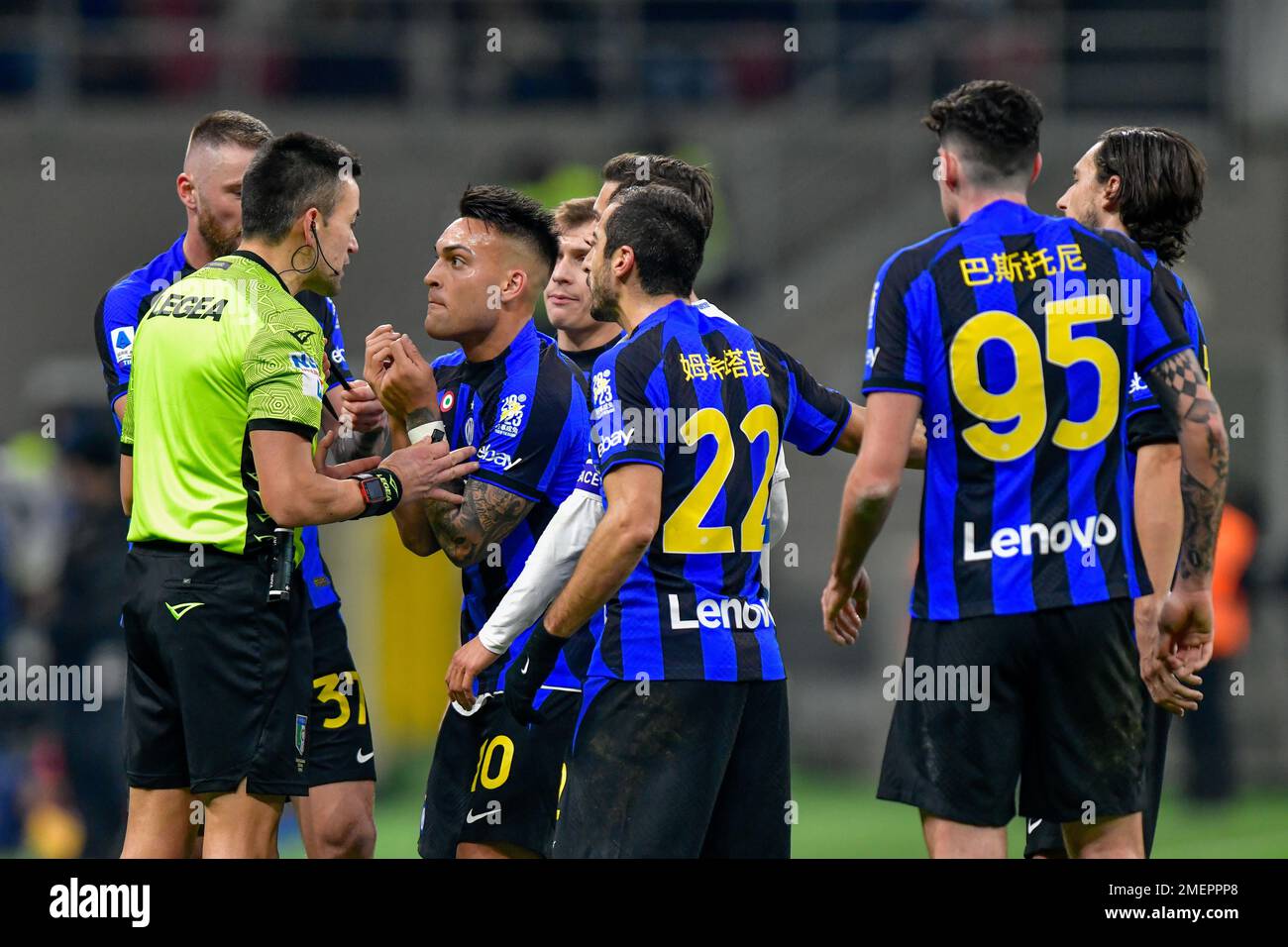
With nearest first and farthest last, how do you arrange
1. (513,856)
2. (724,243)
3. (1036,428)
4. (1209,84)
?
(1036,428) < (513,856) < (724,243) < (1209,84)

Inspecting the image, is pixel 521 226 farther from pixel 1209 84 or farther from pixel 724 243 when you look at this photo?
pixel 1209 84

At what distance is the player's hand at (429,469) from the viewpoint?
573 cm

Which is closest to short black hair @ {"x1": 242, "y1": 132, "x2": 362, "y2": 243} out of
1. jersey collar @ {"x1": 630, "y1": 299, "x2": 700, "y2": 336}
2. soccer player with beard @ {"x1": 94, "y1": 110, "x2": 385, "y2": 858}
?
soccer player with beard @ {"x1": 94, "y1": 110, "x2": 385, "y2": 858}

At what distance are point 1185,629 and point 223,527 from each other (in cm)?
277

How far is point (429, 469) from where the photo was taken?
18.9ft

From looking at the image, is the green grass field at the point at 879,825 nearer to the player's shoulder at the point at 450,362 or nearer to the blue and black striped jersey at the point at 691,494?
the player's shoulder at the point at 450,362

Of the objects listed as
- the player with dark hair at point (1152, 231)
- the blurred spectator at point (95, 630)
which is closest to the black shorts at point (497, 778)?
the player with dark hair at point (1152, 231)

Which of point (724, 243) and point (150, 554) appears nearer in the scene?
point (150, 554)

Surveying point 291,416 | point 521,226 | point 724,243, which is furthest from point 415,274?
point 291,416

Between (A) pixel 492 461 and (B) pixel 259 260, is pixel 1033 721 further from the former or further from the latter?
(B) pixel 259 260

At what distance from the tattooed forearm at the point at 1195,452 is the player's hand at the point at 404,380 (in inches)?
87.7

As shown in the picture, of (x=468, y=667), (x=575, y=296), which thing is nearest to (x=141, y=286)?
(x=575, y=296)

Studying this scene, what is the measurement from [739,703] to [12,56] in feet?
46.2
